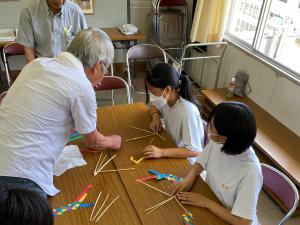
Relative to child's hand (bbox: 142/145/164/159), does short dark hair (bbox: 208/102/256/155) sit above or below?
above

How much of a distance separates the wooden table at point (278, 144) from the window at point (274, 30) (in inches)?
20.4

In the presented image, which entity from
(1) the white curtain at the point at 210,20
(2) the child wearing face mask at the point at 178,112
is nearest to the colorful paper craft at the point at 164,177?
(2) the child wearing face mask at the point at 178,112

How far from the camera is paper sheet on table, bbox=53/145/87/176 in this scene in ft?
4.62

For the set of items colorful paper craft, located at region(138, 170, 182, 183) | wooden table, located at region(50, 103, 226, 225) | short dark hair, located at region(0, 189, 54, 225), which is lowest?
wooden table, located at region(50, 103, 226, 225)

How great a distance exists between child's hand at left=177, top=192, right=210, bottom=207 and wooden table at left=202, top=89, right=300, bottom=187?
1.12 metres

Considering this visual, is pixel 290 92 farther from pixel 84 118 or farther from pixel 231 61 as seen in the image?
pixel 84 118

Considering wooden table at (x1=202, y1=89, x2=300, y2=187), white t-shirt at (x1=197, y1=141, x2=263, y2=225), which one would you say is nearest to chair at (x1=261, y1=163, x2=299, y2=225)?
white t-shirt at (x1=197, y1=141, x2=263, y2=225)

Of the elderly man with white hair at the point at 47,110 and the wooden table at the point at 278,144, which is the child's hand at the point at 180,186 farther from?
the wooden table at the point at 278,144

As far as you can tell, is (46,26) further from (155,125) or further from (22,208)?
(22,208)

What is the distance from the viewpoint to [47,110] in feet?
3.64

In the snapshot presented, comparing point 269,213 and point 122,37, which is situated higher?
point 122,37

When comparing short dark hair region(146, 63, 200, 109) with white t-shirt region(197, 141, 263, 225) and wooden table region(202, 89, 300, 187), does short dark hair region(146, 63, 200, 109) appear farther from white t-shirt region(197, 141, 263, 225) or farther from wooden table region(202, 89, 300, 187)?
wooden table region(202, 89, 300, 187)

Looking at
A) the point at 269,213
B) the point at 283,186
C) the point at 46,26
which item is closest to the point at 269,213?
the point at 269,213

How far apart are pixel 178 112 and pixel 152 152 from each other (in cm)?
33
